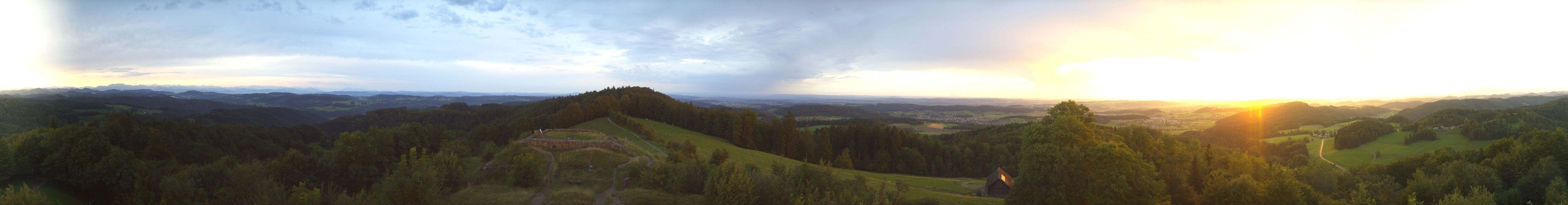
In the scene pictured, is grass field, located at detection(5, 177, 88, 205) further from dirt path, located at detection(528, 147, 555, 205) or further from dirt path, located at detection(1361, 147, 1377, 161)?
dirt path, located at detection(1361, 147, 1377, 161)

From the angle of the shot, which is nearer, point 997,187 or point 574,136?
point 574,136

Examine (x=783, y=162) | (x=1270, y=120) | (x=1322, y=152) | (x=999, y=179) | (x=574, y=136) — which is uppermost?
(x=574, y=136)

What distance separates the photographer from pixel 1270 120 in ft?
352

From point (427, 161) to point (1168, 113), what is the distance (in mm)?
158792

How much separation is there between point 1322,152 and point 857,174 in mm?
71662

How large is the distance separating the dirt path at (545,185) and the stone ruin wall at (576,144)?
1.98 feet

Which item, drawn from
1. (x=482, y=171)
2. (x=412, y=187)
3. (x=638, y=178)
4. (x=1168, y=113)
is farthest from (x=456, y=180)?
(x=1168, y=113)

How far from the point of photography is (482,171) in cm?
2773

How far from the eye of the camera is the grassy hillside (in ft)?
109

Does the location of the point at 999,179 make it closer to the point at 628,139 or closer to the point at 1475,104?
the point at 628,139

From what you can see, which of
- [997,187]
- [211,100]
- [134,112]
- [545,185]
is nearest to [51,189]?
[545,185]

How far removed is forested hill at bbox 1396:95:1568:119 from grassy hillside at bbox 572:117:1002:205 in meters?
118

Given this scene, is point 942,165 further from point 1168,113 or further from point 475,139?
point 1168,113

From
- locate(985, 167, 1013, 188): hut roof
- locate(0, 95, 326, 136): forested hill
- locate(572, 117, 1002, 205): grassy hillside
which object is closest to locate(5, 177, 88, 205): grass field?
locate(0, 95, 326, 136): forested hill
